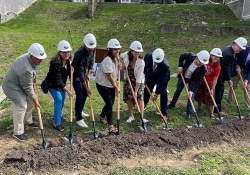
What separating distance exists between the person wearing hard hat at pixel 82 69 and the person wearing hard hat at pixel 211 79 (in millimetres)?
2623

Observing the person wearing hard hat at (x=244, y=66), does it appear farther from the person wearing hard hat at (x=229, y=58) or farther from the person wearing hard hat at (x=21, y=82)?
the person wearing hard hat at (x=21, y=82)

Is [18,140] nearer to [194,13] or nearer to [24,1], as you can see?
[194,13]

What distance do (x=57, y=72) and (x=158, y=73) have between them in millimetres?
2060

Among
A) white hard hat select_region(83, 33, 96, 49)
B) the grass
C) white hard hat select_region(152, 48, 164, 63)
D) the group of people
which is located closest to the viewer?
the group of people

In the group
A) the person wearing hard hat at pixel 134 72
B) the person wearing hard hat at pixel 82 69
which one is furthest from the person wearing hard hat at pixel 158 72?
the person wearing hard hat at pixel 82 69

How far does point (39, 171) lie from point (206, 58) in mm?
3808

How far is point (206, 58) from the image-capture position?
18.9 ft

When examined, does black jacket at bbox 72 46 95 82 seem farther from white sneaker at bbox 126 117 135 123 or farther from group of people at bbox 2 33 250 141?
white sneaker at bbox 126 117 135 123

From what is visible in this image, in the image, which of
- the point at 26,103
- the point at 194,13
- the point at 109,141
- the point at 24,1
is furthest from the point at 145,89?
the point at 24,1

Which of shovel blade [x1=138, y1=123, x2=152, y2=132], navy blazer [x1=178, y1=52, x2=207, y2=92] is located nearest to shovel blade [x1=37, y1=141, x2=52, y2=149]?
shovel blade [x1=138, y1=123, x2=152, y2=132]

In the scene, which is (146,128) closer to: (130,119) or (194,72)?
(130,119)

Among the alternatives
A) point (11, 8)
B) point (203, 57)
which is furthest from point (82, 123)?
point (11, 8)

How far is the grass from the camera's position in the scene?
20.1 feet

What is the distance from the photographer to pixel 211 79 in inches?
251
